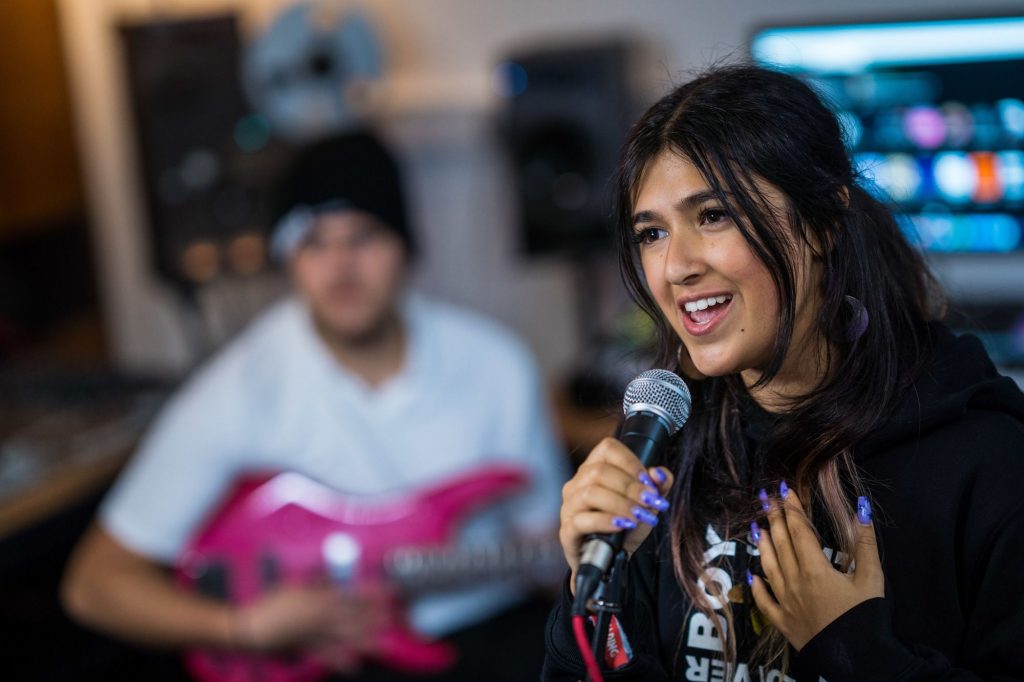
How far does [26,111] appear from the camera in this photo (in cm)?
298

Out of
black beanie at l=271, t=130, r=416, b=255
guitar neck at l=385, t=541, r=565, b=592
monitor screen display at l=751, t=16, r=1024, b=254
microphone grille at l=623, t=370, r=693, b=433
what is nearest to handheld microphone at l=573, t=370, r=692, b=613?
microphone grille at l=623, t=370, r=693, b=433

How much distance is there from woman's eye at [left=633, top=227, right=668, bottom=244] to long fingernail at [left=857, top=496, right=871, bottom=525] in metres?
0.25

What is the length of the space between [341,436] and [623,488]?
115cm

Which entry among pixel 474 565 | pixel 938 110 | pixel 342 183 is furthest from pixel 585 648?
pixel 938 110

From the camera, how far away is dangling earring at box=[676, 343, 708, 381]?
0.93 m

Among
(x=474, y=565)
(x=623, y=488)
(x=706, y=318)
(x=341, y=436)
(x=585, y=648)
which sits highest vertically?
(x=706, y=318)

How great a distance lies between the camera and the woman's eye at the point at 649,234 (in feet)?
2.84

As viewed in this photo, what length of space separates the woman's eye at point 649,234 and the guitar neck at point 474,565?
1033 mm

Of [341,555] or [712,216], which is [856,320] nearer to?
[712,216]

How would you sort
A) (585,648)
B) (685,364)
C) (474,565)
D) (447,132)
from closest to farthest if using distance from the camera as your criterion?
(585,648) → (685,364) → (474,565) → (447,132)

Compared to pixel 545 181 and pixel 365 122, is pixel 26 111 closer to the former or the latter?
pixel 365 122

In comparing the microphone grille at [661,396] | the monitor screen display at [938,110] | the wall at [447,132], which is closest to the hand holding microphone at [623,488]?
the microphone grille at [661,396]

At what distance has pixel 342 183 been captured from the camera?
192 centimetres

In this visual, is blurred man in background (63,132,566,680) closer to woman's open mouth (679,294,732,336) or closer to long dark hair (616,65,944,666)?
long dark hair (616,65,944,666)
